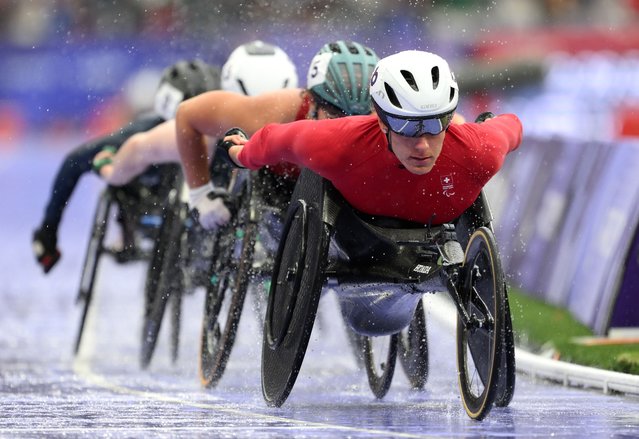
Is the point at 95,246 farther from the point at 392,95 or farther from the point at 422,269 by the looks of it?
the point at 392,95

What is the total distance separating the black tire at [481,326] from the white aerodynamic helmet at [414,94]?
1.94 ft

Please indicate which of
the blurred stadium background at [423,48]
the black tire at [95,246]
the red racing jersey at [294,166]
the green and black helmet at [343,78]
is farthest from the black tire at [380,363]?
the blurred stadium background at [423,48]

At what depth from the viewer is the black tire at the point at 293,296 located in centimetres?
832

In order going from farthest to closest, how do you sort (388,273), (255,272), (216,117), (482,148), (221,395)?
(216,117), (255,272), (221,395), (388,273), (482,148)

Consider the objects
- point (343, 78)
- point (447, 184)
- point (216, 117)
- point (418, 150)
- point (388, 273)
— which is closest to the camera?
point (418, 150)

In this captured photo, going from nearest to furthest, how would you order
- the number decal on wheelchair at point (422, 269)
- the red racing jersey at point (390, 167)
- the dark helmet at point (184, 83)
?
1. the red racing jersey at point (390, 167)
2. the number decal on wheelchair at point (422, 269)
3. the dark helmet at point (184, 83)

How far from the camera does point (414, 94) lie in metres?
7.92

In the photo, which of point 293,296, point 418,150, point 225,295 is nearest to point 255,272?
point 225,295

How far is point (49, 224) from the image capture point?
45.0 feet

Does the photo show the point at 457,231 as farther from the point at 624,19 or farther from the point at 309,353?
the point at 624,19

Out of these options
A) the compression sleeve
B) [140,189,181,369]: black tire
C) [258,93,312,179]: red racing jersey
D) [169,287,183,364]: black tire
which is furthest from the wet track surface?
A: [258,93,312,179]: red racing jersey

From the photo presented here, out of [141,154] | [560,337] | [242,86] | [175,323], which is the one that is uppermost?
[242,86]

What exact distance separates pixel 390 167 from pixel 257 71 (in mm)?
3434

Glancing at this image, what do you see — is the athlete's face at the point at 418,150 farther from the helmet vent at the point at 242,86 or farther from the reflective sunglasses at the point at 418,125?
the helmet vent at the point at 242,86
